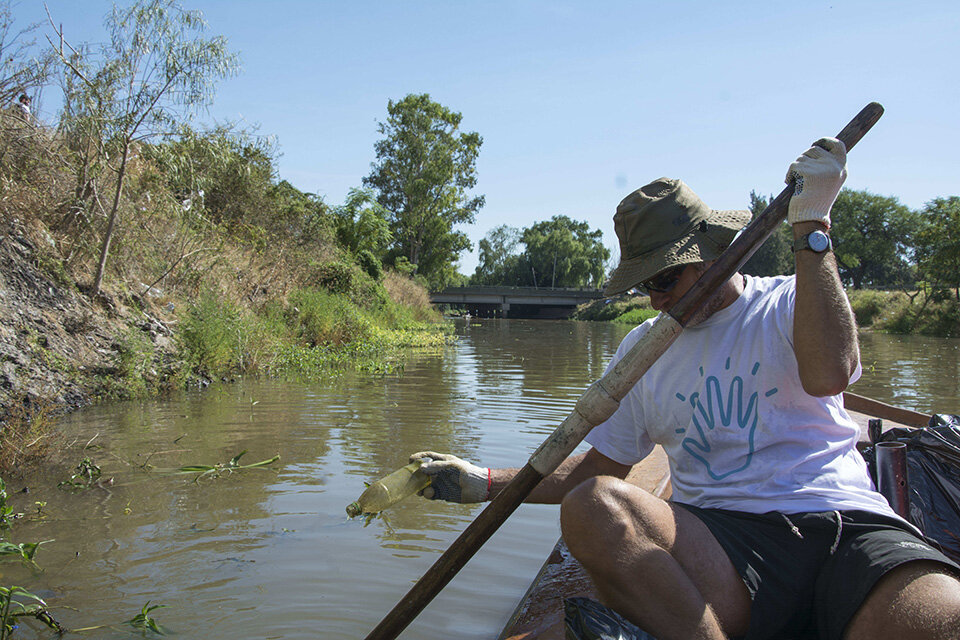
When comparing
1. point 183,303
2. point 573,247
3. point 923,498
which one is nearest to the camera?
point 923,498

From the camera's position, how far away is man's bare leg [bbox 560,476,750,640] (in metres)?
1.48

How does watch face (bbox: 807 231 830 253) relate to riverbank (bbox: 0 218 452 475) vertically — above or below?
above

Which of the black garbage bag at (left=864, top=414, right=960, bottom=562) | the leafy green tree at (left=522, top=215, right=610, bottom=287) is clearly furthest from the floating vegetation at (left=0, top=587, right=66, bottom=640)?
the leafy green tree at (left=522, top=215, right=610, bottom=287)

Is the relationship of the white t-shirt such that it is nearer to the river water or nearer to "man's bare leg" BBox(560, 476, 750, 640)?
"man's bare leg" BBox(560, 476, 750, 640)

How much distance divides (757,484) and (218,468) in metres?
3.70

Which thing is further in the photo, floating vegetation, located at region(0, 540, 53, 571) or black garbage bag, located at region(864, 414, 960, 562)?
floating vegetation, located at region(0, 540, 53, 571)

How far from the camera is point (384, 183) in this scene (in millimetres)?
35531

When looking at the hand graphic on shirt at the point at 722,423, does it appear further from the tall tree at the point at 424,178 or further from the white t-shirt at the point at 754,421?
the tall tree at the point at 424,178

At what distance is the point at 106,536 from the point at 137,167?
23.8 feet

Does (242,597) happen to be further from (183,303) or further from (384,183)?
(384,183)

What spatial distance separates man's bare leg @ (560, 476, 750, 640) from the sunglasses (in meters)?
0.61

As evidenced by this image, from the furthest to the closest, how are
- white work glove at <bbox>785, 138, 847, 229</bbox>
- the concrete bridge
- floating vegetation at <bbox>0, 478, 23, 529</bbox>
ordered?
the concrete bridge → floating vegetation at <bbox>0, 478, 23, 529</bbox> → white work glove at <bbox>785, 138, 847, 229</bbox>

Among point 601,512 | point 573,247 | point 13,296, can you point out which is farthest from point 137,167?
point 573,247

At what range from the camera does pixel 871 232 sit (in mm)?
53125
